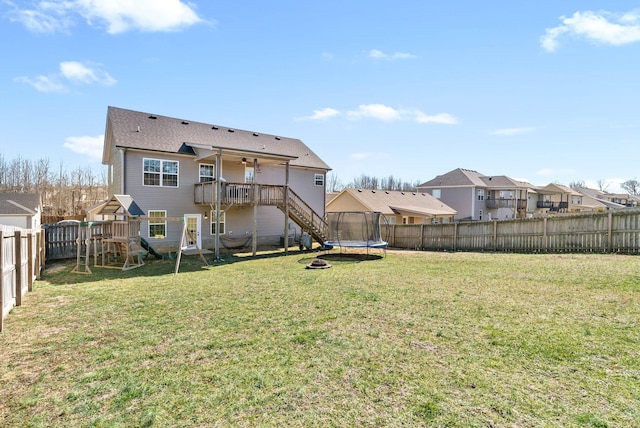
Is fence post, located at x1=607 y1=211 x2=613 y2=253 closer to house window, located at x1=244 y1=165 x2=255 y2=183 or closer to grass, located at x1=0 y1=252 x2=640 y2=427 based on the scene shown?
grass, located at x1=0 y1=252 x2=640 y2=427

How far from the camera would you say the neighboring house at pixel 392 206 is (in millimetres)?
31172

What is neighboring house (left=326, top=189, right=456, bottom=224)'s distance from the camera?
102ft

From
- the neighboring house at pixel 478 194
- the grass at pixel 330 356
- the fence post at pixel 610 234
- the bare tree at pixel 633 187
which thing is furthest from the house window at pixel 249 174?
the bare tree at pixel 633 187

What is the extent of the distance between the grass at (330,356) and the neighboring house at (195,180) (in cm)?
775

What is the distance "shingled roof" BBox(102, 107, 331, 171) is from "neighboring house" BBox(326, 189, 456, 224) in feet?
30.2

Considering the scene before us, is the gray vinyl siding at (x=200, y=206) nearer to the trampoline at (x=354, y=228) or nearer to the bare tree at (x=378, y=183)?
the trampoline at (x=354, y=228)

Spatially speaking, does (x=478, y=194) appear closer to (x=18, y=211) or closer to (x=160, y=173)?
(x=160, y=173)

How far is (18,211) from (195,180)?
15444mm

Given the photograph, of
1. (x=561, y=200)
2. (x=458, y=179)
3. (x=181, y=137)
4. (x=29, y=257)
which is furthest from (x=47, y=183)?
(x=561, y=200)

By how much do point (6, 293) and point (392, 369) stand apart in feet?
22.6

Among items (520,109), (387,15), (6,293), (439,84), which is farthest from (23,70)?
(520,109)

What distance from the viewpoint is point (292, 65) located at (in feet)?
50.5

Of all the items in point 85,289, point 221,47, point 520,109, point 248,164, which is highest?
point 221,47

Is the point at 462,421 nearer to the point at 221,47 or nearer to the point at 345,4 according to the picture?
the point at 345,4
